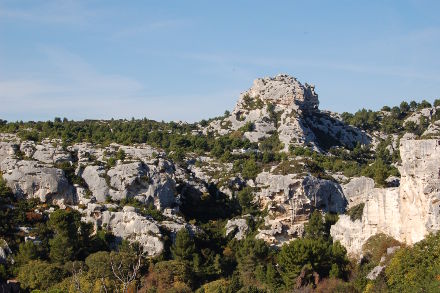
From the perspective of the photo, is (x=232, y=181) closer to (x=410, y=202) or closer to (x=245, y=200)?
(x=245, y=200)

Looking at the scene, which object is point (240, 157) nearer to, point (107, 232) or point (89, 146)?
point (89, 146)

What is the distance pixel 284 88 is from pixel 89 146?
35.6 m

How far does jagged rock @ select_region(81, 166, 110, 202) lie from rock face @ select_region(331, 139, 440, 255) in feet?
97.0

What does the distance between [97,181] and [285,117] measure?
35.3 m

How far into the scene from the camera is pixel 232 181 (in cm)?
8406

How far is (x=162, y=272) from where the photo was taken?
204 feet

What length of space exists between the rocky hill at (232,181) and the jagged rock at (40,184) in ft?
0.38

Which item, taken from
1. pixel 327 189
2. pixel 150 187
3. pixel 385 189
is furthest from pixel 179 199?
pixel 385 189

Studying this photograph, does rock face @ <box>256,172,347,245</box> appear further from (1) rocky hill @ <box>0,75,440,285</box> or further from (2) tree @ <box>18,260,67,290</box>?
(2) tree @ <box>18,260,67,290</box>

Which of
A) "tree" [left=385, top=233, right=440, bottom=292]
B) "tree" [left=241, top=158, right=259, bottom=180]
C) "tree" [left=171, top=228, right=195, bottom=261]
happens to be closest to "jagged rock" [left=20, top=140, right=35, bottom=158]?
"tree" [left=171, top=228, right=195, bottom=261]

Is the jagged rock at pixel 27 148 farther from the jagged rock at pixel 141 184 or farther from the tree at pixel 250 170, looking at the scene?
the tree at pixel 250 170

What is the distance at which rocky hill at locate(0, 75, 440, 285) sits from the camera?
63.8 metres

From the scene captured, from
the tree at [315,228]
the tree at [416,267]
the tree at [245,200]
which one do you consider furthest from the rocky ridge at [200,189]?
the tree at [416,267]

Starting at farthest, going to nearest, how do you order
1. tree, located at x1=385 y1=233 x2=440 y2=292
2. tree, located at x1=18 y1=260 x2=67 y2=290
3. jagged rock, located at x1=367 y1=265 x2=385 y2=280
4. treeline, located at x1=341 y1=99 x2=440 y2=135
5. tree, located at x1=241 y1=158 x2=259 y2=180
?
treeline, located at x1=341 y1=99 x2=440 y2=135, tree, located at x1=241 y1=158 x2=259 y2=180, tree, located at x1=18 y1=260 x2=67 y2=290, jagged rock, located at x1=367 y1=265 x2=385 y2=280, tree, located at x1=385 y1=233 x2=440 y2=292
